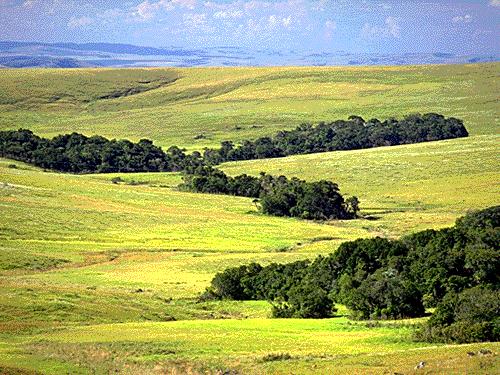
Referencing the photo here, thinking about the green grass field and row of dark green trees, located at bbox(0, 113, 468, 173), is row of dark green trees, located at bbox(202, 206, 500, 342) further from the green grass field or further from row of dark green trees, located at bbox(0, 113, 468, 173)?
row of dark green trees, located at bbox(0, 113, 468, 173)

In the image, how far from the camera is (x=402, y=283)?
46562mm

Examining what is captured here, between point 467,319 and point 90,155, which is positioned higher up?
point 467,319

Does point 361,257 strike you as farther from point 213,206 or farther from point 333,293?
point 213,206

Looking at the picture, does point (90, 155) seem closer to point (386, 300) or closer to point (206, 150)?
point (206, 150)

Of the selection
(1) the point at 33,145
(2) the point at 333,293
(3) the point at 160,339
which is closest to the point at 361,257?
(2) the point at 333,293

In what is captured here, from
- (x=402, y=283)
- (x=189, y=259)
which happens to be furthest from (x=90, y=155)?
(x=402, y=283)

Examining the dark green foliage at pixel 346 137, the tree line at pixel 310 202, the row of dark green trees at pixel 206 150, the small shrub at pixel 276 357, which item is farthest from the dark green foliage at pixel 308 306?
the dark green foliage at pixel 346 137

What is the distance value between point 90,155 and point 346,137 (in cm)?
5102

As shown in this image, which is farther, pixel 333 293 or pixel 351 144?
pixel 351 144

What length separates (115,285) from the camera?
2242 inches

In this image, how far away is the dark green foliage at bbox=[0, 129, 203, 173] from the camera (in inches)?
5768

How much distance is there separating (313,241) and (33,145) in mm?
82979

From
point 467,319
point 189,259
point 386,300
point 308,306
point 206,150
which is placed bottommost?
point 189,259

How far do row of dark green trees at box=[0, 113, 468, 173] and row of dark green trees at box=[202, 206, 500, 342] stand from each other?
263 ft
